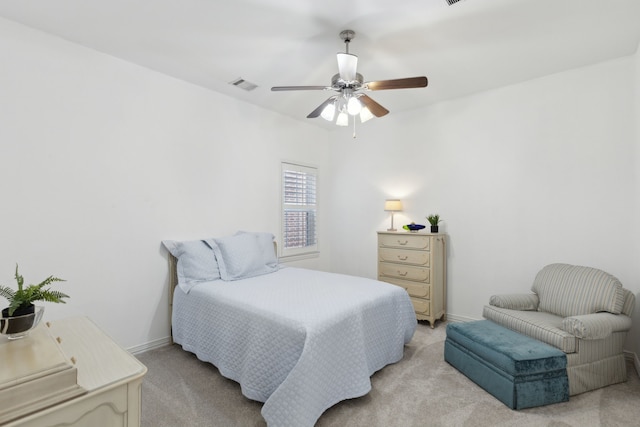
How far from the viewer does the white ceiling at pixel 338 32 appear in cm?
216

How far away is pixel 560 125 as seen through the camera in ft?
10.2

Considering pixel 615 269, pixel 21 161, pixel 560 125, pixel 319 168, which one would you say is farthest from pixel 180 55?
pixel 615 269

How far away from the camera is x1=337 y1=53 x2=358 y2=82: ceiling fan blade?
7.39 ft

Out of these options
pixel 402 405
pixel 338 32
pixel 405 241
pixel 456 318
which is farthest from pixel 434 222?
pixel 338 32

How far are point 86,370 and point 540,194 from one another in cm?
383

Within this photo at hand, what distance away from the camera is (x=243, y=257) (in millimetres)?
3160

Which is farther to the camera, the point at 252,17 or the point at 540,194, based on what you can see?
the point at 540,194

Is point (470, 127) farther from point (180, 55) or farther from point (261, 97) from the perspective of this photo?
point (180, 55)

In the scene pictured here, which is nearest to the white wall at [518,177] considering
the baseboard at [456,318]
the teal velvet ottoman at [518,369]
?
the baseboard at [456,318]

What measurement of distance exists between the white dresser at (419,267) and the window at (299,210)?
47.7 inches

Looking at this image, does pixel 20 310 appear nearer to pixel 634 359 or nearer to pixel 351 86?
pixel 351 86

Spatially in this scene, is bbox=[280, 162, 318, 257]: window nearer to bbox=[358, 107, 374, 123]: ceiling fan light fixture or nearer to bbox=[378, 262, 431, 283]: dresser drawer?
bbox=[378, 262, 431, 283]: dresser drawer

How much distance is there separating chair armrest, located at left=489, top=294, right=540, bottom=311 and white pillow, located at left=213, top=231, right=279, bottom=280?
7.22 ft

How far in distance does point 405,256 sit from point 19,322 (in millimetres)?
3347
